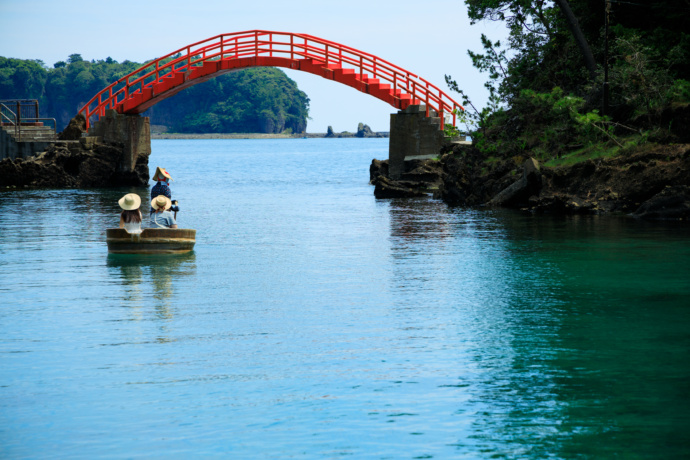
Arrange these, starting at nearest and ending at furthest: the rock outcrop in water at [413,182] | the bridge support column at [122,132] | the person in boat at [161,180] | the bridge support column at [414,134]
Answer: the person in boat at [161,180] < the rock outcrop in water at [413,182] < the bridge support column at [414,134] < the bridge support column at [122,132]

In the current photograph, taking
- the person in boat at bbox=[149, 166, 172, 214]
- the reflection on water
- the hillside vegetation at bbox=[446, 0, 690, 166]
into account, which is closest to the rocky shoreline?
the hillside vegetation at bbox=[446, 0, 690, 166]

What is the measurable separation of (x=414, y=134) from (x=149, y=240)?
2232 cm

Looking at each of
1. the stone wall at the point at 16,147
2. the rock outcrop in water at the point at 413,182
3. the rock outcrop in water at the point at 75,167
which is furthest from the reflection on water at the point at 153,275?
the stone wall at the point at 16,147

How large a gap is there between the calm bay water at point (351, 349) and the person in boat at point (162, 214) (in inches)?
26.5

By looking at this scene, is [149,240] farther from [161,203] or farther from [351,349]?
[351,349]

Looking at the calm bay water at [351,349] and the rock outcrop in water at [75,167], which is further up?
the rock outcrop in water at [75,167]

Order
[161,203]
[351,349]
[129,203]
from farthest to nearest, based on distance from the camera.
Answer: [161,203], [129,203], [351,349]

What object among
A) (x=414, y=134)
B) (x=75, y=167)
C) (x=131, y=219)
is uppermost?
(x=414, y=134)

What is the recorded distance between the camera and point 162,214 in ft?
56.1

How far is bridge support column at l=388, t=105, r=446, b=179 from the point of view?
37.4 m

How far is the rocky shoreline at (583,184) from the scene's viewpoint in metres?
23.0

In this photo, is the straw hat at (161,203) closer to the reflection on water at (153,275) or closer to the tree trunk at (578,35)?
the reflection on water at (153,275)

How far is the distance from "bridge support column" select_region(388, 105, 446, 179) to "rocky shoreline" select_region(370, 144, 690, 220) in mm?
6090

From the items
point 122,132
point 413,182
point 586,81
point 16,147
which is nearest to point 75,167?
point 16,147
